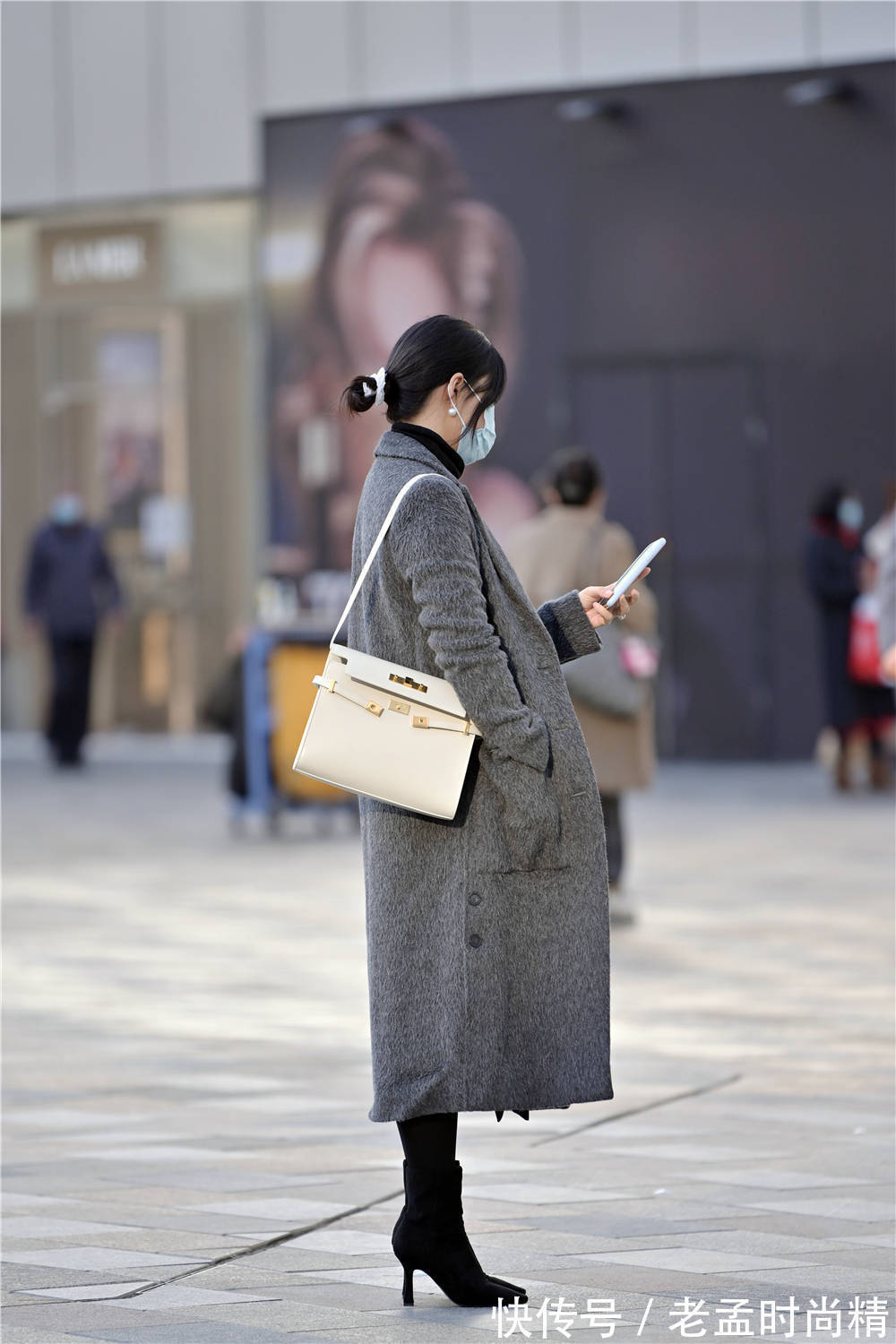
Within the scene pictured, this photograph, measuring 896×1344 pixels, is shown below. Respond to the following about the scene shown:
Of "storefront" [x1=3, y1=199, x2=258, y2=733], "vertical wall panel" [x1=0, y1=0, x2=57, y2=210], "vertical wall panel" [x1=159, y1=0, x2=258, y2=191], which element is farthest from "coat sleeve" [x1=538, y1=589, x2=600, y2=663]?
"vertical wall panel" [x1=0, y1=0, x2=57, y2=210]

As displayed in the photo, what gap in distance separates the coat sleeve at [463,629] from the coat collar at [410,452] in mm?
126

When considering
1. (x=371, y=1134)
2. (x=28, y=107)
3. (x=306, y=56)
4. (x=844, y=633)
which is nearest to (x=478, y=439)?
(x=371, y=1134)

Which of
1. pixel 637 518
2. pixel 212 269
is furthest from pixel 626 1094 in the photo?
pixel 212 269

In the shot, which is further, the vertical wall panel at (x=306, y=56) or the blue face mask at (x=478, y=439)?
the vertical wall panel at (x=306, y=56)

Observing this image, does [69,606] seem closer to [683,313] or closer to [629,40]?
[683,313]

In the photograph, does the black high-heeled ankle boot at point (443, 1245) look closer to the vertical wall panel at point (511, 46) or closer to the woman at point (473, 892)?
the woman at point (473, 892)

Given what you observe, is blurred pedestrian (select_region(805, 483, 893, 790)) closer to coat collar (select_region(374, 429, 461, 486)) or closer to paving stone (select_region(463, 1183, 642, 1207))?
paving stone (select_region(463, 1183, 642, 1207))

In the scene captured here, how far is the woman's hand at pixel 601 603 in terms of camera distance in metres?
4.45

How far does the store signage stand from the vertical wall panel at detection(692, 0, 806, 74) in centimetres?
525

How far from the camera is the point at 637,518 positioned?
18078mm

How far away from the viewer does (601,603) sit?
451 cm

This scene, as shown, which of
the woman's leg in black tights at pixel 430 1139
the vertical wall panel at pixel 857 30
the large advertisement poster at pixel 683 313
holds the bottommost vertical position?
the woman's leg in black tights at pixel 430 1139

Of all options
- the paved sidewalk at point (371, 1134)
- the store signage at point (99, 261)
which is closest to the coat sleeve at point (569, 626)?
the paved sidewalk at point (371, 1134)

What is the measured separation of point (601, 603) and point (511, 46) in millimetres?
14863
